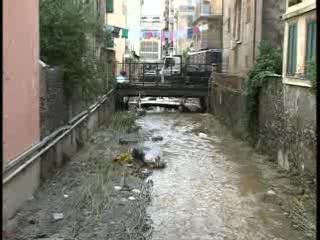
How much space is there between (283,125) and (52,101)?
5752 mm

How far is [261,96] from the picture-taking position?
54.0ft

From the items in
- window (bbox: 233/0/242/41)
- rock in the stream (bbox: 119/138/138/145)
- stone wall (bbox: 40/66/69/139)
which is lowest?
rock in the stream (bbox: 119/138/138/145)

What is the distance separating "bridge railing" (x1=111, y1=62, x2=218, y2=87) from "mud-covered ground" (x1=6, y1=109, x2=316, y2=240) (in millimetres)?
16524

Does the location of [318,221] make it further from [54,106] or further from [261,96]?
[261,96]

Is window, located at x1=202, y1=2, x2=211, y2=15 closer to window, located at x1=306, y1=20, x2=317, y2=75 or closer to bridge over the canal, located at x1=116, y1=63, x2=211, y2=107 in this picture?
bridge over the canal, located at x1=116, y1=63, x2=211, y2=107

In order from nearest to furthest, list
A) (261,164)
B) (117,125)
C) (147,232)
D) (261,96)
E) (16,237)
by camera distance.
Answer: (16,237) < (147,232) < (261,164) < (261,96) < (117,125)

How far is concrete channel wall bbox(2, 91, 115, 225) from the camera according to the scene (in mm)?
7852

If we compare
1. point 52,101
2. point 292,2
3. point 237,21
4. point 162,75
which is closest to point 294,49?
point 292,2

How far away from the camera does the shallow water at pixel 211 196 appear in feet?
26.9

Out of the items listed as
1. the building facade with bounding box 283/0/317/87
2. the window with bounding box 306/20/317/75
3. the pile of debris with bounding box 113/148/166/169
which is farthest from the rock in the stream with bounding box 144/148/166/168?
the window with bounding box 306/20/317/75

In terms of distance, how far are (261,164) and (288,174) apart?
189 centimetres

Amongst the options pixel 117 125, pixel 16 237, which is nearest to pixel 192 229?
pixel 16 237

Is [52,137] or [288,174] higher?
[52,137]

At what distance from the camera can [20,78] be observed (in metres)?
8.48
